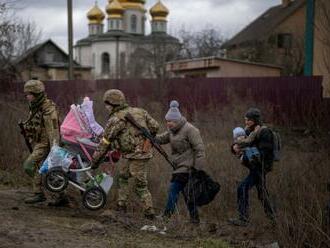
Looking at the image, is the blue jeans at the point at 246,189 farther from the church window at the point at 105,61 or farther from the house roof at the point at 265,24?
the church window at the point at 105,61

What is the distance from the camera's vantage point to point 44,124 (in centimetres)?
830

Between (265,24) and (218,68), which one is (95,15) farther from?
(218,68)

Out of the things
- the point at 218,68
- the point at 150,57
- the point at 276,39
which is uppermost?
the point at 276,39

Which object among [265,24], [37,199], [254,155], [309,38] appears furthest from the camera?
[265,24]

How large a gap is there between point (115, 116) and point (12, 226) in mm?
1843

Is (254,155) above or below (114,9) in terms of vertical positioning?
below

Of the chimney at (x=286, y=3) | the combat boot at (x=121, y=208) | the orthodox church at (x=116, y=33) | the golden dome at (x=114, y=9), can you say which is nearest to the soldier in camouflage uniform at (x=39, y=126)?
the combat boot at (x=121, y=208)

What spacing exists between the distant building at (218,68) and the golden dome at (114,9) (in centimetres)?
4471

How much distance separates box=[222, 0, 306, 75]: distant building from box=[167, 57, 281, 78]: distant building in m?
4.72

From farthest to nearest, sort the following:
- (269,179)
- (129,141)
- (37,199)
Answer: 1. (269,179)
2. (37,199)
3. (129,141)

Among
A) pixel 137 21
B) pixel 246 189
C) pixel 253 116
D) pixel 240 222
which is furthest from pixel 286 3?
pixel 240 222

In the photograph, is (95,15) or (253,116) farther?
(95,15)

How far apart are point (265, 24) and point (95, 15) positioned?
38660mm

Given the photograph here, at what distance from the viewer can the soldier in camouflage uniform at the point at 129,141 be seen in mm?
7746
